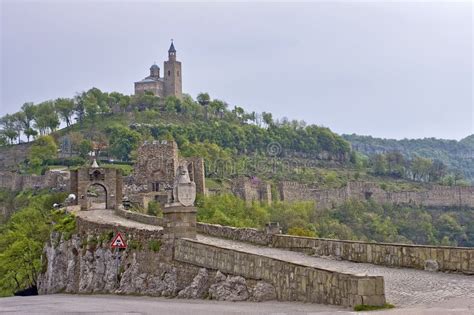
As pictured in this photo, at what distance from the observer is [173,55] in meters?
142

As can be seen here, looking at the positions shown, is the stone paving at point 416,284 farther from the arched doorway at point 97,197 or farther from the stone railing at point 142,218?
the arched doorway at point 97,197

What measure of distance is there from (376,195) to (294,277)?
3993 inches

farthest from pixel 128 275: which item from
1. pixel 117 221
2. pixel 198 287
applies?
pixel 117 221

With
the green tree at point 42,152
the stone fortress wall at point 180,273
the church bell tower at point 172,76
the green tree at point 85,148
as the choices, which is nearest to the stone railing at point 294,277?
the stone fortress wall at point 180,273

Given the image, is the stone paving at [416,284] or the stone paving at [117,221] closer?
the stone paving at [416,284]

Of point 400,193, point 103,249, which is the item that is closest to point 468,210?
point 400,193

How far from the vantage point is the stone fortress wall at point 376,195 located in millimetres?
102000

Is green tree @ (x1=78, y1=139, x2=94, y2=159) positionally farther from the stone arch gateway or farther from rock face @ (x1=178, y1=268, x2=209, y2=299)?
rock face @ (x1=178, y1=268, x2=209, y2=299)

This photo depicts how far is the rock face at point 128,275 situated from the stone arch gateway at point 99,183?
1270cm

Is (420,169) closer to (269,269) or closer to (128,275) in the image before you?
(128,275)

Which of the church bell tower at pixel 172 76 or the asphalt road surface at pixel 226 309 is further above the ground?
the church bell tower at pixel 172 76

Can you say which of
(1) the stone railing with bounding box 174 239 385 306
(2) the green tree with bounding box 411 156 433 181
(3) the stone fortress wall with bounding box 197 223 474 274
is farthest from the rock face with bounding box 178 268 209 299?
(2) the green tree with bounding box 411 156 433 181

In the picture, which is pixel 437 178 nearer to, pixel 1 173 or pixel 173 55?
pixel 173 55

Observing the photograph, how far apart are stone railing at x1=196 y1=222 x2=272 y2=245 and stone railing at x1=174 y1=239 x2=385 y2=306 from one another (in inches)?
161
